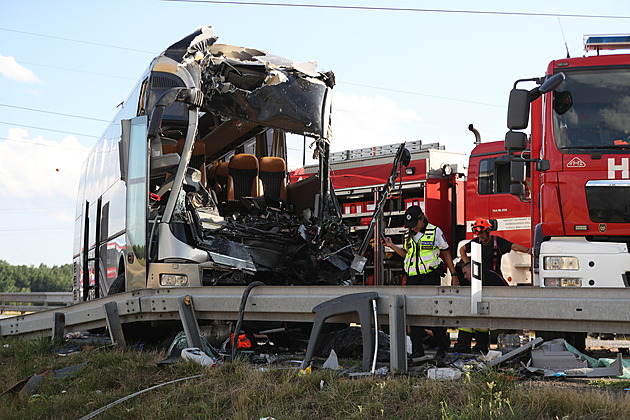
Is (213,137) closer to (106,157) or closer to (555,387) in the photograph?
(106,157)

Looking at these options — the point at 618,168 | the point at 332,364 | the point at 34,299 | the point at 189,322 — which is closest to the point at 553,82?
A: the point at 618,168

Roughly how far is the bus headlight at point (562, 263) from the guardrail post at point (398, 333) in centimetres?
255

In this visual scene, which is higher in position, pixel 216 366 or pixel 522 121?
pixel 522 121

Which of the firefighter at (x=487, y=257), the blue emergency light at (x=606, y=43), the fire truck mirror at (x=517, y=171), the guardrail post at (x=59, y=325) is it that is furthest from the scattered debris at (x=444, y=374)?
the blue emergency light at (x=606, y=43)

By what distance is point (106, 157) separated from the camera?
36.3 feet

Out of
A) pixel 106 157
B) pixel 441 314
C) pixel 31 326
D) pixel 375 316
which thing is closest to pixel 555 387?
pixel 441 314

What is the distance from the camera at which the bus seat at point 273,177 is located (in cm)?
1056

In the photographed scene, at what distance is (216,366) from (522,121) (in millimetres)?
3922

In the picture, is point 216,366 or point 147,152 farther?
point 147,152

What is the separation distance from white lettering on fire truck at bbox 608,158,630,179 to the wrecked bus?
122 inches

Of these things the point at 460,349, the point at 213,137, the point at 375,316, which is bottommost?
the point at 460,349

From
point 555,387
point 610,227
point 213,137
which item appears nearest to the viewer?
point 555,387

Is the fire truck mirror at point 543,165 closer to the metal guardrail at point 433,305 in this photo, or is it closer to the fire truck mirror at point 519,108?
the fire truck mirror at point 519,108

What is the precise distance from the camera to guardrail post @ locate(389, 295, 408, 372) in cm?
519
